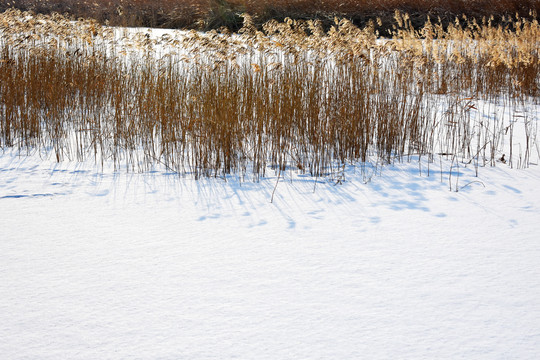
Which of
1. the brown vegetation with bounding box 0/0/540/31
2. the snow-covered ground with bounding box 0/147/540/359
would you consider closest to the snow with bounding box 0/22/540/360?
the snow-covered ground with bounding box 0/147/540/359

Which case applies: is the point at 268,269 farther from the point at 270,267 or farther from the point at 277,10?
the point at 277,10

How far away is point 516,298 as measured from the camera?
154cm

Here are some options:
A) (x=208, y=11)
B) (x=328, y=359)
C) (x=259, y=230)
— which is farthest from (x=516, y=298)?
(x=208, y=11)

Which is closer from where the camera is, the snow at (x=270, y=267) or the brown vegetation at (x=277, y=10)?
the snow at (x=270, y=267)

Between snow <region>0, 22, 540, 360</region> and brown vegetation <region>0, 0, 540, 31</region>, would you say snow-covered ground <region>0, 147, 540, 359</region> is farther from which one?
brown vegetation <region>0, 0, 540, 31</region>

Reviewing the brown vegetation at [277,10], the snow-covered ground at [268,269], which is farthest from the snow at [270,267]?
the brown vegetation at [277,10]

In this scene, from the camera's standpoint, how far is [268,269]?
1.76 m

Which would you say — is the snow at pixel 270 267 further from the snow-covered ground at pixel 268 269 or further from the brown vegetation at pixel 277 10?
the brown vegetation at pixel 277 10

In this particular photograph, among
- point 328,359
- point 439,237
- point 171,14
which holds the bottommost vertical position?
point 328,359

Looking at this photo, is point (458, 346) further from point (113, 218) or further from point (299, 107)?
point (299, 107)

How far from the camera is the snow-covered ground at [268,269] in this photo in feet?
4.36

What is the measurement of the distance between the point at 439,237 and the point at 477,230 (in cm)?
20

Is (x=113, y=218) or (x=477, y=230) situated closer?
(x=477, y=230)

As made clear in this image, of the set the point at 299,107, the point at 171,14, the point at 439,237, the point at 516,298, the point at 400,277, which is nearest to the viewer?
the point at 516,298
